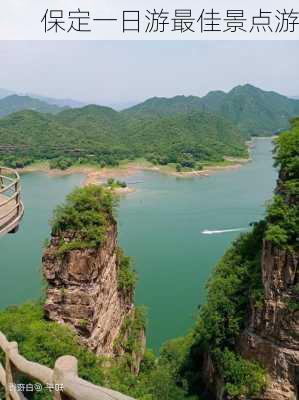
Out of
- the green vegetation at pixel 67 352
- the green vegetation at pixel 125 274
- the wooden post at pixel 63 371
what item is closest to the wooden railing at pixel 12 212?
the wooden post at pixel 63 371

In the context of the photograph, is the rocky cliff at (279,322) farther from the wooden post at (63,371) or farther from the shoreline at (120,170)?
the shoreline at (120,170)

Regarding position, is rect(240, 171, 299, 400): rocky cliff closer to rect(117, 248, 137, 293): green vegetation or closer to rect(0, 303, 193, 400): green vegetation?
rect(0, 303, 193, 400): green vegetation

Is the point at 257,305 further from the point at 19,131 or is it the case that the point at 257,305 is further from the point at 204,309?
the point at 19,131

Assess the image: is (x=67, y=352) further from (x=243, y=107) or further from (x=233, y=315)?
(x=243, y=107)

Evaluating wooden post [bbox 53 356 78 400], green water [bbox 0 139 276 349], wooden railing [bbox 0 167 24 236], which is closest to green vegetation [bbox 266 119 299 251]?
wooden railing [bbox 0 167 24 236]

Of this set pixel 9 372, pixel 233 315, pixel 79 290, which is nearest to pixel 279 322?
pixel 233 315
